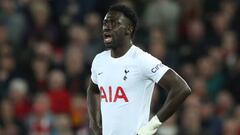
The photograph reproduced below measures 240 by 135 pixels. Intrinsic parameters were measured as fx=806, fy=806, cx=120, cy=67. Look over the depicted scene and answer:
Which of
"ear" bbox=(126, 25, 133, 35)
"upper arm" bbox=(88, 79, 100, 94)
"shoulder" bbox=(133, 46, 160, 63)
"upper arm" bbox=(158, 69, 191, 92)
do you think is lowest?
"upper arm" bbox=(88, 79, 100, 94)

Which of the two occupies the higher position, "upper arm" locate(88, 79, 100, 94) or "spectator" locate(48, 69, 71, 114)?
"upper arm" locate(88, 79, 100, 94)

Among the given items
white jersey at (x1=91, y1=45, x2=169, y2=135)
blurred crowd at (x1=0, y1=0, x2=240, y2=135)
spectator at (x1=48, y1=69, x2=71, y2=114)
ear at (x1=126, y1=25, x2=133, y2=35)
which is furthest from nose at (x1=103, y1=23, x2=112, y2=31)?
spectator at (x1=48, y1=69, x2=71, y2=114)

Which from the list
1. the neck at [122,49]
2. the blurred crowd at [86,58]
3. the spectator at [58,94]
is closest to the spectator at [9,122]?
the blurred crowd at [86,58]

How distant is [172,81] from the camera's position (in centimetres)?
681

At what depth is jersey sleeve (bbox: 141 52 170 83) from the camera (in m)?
6.84

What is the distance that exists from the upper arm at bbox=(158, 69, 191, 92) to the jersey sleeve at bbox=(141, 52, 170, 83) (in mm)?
35

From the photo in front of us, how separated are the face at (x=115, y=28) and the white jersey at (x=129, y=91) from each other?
0.16 meters

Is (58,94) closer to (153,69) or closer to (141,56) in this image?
(141,56)

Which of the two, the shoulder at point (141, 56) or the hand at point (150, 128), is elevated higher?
the shoulder at point (141, 56)

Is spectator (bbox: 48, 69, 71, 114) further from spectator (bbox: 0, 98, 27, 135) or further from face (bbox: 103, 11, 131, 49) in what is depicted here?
face (bbox: 103, 11, 131, 49)

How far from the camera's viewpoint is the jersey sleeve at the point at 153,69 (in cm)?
684

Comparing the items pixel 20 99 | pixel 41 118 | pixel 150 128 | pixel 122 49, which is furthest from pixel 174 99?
pixel 20 99

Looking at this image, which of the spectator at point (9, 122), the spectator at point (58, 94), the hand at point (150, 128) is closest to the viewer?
the hand at point (150, 128)

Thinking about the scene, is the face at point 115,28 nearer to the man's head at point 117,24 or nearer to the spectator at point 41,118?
the man's head at point 117,24
